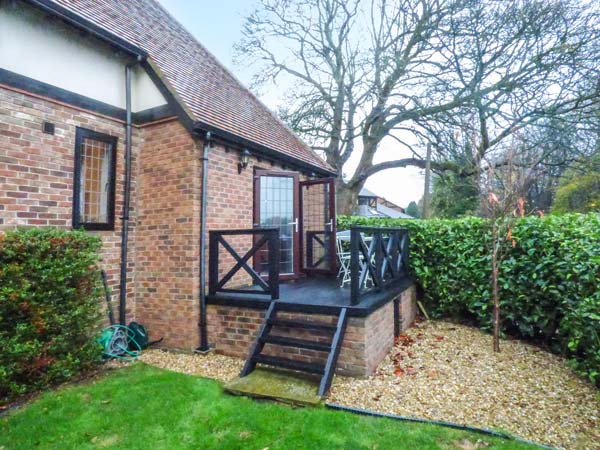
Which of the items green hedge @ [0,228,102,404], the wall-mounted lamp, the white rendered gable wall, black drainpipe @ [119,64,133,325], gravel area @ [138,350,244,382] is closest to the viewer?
green hedge @ [0,228,102,404]

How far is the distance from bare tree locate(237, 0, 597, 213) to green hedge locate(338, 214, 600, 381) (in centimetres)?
472

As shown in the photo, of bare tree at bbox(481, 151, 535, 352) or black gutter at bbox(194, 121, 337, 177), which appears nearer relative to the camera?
bare tree at bbox(481, 151, 535, 352)

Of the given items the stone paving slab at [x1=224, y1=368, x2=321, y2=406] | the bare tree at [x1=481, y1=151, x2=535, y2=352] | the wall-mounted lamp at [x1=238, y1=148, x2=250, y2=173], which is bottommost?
the stone paving slab at [x1=224, y1=368, x2=321, y2=406]

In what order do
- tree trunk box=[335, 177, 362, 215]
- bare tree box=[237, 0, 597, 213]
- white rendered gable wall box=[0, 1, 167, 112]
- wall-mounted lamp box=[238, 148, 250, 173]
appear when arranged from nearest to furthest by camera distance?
1. white rendered gable wall box=[0, 1, 167, 112]
2. wall-mounted lamp box=[238, 148, 250, 173]
3. bare tree box=[237, 0, 597, 213]
4. tree trunk box=[335, 177, 362, 215]

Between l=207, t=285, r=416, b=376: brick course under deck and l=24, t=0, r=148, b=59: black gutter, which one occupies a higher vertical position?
l=24, t=0, r=148, b=59: black gutter

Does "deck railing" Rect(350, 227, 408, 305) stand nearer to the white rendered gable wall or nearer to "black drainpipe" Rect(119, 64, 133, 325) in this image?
"black drainpipe" Rect(119, 64, 133, 325)

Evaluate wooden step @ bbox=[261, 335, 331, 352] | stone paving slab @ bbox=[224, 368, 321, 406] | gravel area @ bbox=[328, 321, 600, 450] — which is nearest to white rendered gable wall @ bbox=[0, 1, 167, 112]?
wooden step @ bbox=[261, 335, 331, 352]

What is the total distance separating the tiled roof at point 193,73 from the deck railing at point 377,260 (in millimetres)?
2581

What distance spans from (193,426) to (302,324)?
1613 millimetres

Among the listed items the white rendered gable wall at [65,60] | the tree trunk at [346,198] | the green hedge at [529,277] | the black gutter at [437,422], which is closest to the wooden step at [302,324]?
the black gutter at [437,422]

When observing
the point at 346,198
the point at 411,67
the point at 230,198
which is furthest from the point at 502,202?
the point at 346,198

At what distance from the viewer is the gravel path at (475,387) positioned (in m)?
2.97

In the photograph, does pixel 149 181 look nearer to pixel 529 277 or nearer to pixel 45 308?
pixel 45 308

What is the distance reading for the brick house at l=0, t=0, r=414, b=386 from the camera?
4023mm
